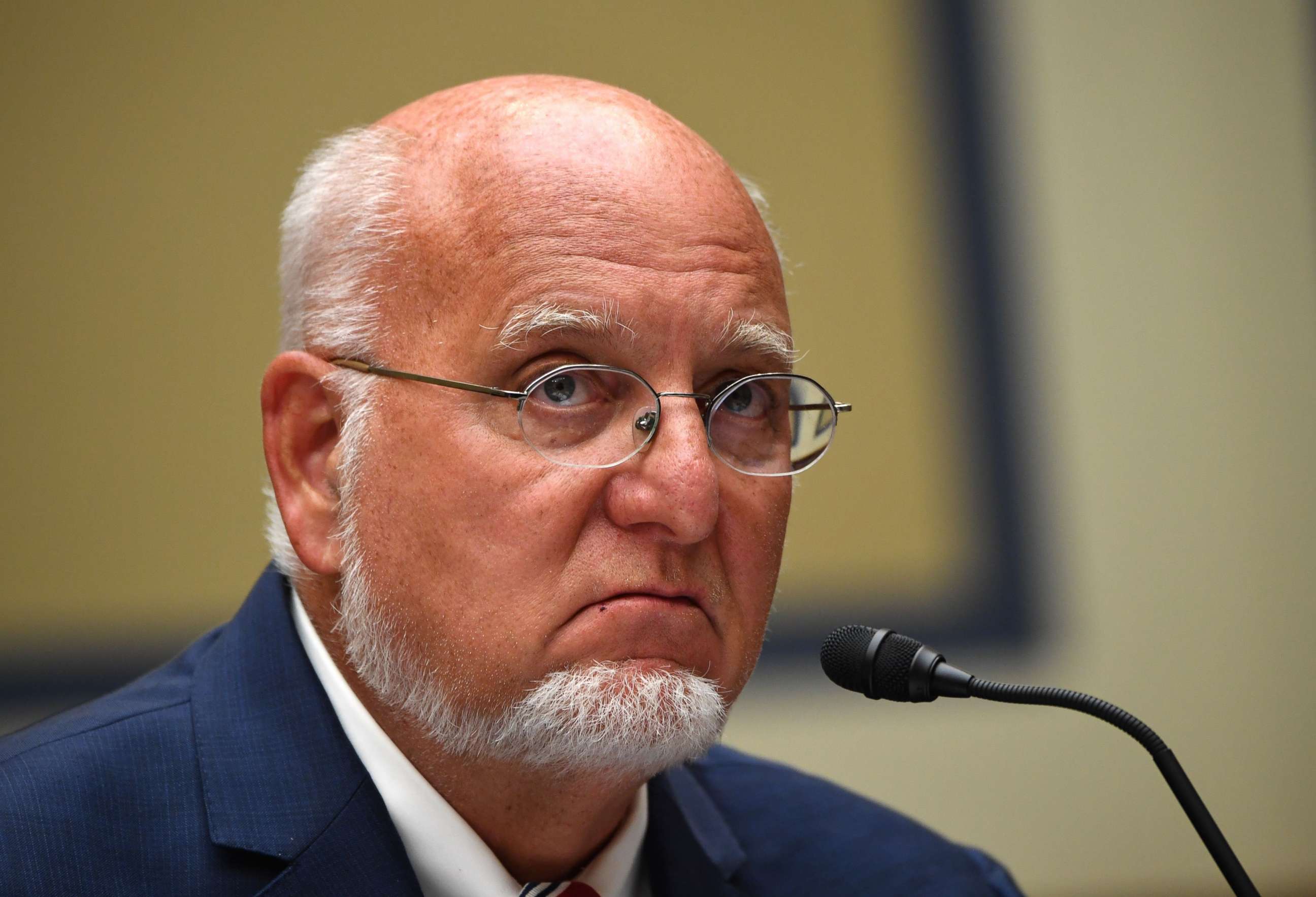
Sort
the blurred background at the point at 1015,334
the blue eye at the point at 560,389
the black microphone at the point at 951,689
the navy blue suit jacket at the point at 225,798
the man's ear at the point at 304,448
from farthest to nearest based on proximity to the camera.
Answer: the blurred background at the point at 1015,334, the man's ear at the point at 304,448, the blue eye at the point at 560,389, the navy blue suit jacket at the point at 225,798, the black microphone at the point at 951,689

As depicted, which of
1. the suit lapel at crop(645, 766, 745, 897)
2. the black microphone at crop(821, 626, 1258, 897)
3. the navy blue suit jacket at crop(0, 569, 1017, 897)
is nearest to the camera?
the black microphone at crop(821, 626, 1258, 897)

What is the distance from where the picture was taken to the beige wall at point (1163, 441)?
3.72m

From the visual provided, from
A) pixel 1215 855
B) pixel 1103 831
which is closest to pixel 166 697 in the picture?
pixel 1215 855

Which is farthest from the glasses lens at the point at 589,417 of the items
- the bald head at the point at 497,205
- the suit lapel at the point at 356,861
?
the suit lapel at the point at 356,861

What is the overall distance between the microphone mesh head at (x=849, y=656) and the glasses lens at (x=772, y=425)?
0.98ft

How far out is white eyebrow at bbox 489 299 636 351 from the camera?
1.50 m

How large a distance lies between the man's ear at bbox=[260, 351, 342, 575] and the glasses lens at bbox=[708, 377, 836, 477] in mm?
491

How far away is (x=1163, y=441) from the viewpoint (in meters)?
3.82

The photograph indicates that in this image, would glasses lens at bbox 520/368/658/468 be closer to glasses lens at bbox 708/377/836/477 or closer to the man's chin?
glasses lens at bbox 708/377/836/477

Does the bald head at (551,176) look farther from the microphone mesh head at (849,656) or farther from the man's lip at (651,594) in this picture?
the microphone mesh head at (849,656)

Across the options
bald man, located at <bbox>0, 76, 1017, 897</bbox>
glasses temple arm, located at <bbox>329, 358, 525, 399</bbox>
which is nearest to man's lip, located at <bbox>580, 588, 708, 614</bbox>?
bald man, located at <bbox>0, 76, 1017, 897</bbox>

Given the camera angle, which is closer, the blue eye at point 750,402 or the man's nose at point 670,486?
the man's nose at point 670,486

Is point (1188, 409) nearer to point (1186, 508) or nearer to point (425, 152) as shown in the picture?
point (1186, 508)

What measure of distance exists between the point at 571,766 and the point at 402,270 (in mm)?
633
